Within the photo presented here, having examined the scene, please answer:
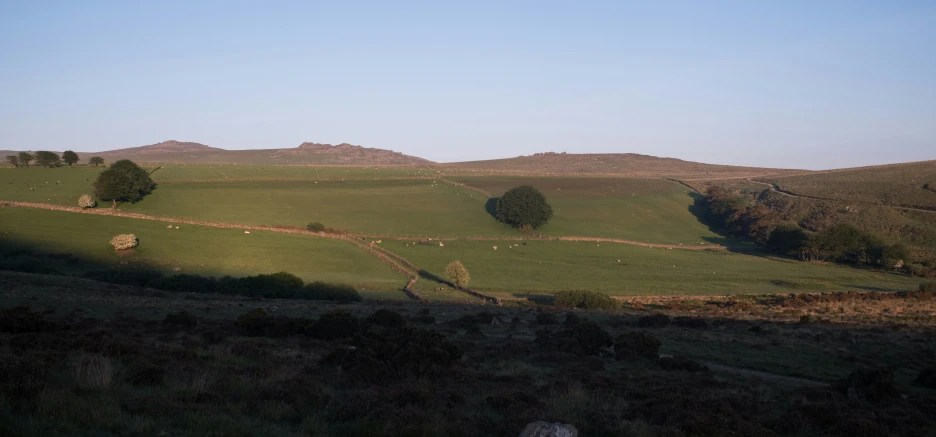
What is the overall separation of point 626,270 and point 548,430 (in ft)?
168

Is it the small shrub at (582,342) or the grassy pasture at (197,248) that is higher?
the small shrub at (582,342)

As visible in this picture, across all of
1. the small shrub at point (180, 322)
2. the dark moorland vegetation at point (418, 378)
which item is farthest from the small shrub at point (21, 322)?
the small shrub at point (180, 322)

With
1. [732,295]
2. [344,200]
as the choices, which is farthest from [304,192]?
[732,295]

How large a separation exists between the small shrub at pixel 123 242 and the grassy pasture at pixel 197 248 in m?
0.61

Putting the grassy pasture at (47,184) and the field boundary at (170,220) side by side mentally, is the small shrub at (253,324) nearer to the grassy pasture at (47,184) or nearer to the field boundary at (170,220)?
the field boundary at (170,220)

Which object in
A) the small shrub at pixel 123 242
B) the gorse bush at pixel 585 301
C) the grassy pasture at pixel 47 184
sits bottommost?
the gorse bush at pixel 585 301

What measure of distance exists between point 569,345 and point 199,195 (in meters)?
70.7

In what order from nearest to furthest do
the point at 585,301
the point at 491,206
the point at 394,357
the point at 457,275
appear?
the point at 394,357, the point at 585,301, the point at 457,275, the point at 491,206

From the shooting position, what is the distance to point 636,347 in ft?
63.2

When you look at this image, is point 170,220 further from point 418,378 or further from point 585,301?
point 418,378

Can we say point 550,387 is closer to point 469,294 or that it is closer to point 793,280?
point 469,294

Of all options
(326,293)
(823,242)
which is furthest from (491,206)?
(326,293)

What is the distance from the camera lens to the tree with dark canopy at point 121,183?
64.9 meters

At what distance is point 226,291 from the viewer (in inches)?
1465
